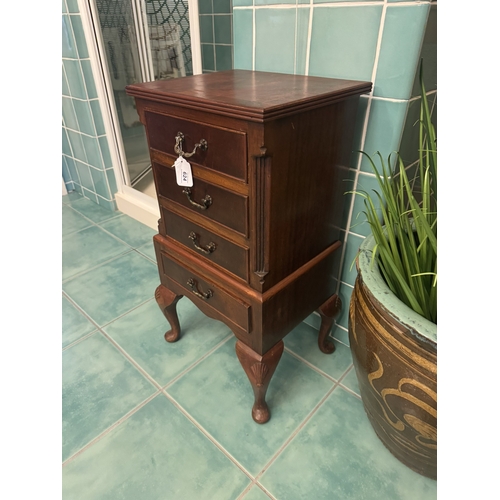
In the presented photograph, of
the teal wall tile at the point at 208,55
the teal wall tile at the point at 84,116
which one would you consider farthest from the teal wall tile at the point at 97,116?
the teal wall tile at the point at 208,55

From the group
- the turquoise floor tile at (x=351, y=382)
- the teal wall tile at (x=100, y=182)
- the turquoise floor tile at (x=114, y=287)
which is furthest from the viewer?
the teal wall tile at (x=100, y=182)

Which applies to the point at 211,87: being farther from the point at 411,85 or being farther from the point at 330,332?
the point at 330,332

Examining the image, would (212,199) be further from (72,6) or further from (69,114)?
(69,114)

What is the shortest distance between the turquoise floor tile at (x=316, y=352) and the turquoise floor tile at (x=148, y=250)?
79cm

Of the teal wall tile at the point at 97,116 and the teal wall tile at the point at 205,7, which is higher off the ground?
the teal wall tile at the point at 205,7

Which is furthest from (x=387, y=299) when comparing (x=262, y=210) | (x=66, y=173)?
(x=66, y=173)

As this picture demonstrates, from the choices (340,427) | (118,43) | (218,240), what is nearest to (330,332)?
(340,427)

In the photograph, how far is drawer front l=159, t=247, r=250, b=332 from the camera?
86cm

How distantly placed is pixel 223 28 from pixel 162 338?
5.14ft

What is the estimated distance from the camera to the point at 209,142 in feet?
2.28

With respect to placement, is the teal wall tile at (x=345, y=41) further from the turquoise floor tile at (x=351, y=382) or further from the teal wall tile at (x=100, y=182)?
the teal wall tile at (x=100, y=182)

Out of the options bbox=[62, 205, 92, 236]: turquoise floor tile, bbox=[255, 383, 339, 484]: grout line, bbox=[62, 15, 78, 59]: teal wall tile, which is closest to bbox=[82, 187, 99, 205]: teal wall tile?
bbox=[62, 205, 92, 236]: turquoise floor tile

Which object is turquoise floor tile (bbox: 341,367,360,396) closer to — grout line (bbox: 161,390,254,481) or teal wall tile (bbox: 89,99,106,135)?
grout line (bbox: 161,390,254,481)

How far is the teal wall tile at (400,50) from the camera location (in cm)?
71
